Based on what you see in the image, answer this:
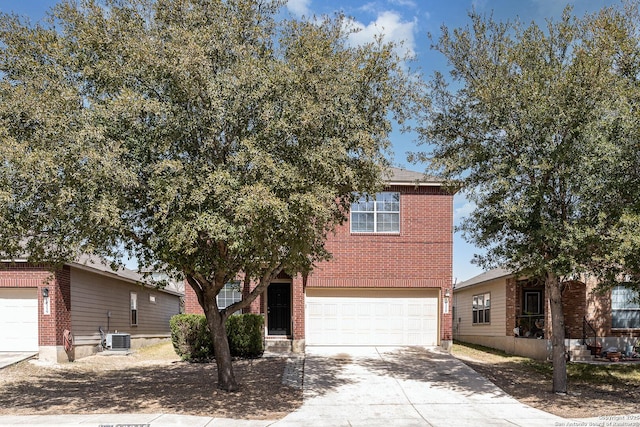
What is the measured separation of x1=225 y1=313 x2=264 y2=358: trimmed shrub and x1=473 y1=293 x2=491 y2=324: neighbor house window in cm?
1189

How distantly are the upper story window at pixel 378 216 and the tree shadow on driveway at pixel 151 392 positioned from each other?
5888 mm

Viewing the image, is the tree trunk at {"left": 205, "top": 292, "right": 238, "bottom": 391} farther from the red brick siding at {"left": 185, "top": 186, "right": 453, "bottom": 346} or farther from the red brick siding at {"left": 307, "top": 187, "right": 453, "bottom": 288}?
the red brick siding at {"left": 307, "top": 187, "right": 453, "bottom": 288}

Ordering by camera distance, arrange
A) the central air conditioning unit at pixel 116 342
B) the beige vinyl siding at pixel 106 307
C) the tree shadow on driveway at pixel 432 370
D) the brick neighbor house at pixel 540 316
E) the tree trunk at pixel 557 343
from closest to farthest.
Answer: the tree trunk at pixel 557 343 → the tree shadow on driveway at pixel 432 370 → the brick neighbor house at pixel 540 316 → the beige vinyl siding at pixel 106 307 → the central air conditioning unit at pixel 116 342

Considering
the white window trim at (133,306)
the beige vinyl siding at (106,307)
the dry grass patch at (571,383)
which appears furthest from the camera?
the white window trim at (133,306)

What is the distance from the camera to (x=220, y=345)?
13375mm

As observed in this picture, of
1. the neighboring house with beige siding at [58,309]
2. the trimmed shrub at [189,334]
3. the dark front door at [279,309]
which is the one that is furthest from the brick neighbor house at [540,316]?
the neighboring house with beige siding at [58,309]

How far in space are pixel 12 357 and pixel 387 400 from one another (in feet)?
40.3

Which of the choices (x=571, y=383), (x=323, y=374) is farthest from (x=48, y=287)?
(x=571, y=383)

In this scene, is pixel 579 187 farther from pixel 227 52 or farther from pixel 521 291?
pixel 521 291

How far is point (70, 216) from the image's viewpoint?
10648 mm

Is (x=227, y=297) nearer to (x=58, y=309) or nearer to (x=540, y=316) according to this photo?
(x=58, y=309)

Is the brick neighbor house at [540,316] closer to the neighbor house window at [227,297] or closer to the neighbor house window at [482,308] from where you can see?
the neighbor house window at [482,308]

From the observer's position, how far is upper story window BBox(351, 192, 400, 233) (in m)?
20.3

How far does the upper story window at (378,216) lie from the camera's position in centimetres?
2031
